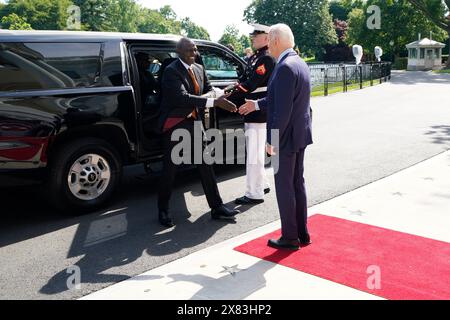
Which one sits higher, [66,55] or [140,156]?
[66,55]

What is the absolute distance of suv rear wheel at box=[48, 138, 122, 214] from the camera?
4852 millimetres

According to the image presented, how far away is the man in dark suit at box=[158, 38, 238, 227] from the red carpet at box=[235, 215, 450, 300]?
3.09 feet

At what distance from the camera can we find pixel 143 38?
5.63 meters

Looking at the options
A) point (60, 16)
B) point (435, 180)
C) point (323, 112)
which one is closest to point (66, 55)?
point (435, 180)

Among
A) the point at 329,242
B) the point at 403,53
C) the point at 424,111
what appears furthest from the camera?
the point at 403,53

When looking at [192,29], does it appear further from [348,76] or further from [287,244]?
[287,244]

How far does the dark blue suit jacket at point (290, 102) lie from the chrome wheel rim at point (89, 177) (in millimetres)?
2198

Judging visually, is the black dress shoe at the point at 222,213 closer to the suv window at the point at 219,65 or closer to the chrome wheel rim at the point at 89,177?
the chrome wheel rim at the point at 89,177

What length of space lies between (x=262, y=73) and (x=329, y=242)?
2067mm

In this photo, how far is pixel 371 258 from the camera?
3877 millimetres

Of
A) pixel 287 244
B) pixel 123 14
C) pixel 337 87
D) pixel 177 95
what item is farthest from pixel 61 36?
pixel 123 14

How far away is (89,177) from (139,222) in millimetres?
793

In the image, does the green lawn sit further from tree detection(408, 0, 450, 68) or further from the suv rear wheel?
tree detection(408, 0, 450, 68)

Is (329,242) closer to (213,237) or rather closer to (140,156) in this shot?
(213,237)
